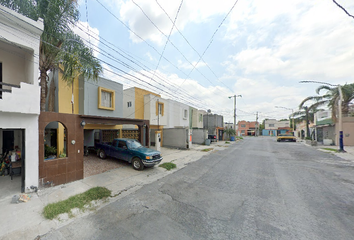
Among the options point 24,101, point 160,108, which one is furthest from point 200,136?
point 24,101

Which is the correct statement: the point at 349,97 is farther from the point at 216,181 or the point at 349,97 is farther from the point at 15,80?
the point at 15,80

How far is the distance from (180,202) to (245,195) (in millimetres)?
2348

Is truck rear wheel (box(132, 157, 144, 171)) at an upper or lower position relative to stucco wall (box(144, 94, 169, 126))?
lower

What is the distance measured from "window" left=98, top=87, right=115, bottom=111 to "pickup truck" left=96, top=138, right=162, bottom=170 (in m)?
3.43

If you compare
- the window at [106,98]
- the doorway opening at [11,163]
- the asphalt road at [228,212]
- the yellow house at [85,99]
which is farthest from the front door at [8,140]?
the asphalt road at [228,212]

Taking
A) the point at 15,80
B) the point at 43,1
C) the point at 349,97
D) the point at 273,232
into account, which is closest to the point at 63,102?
the point at 15,80

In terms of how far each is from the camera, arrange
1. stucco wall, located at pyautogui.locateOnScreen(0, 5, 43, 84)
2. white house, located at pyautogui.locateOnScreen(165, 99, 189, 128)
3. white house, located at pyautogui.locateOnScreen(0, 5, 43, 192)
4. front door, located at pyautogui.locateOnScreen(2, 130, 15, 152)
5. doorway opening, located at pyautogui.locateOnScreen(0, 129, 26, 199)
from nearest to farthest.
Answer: white house, located at pyautogui.locateOnScreen(0, 5, 43, 192)
stucco wall, located at pyautogui.locateOnScreen(0, 5, 43, 84)
doorway opening, located at pyautogui.locateOnScreen(0, 129, 26, 199)
front door, located at pyautogui.locateOnScreen(2, 130, 15, 152)
white house, located at pyautogui.locateOnScreen(165, 99, 189, 128)

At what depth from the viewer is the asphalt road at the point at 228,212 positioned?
3.27 m

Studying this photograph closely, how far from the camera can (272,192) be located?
538 centimetres

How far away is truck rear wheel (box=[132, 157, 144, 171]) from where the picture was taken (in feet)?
26.7

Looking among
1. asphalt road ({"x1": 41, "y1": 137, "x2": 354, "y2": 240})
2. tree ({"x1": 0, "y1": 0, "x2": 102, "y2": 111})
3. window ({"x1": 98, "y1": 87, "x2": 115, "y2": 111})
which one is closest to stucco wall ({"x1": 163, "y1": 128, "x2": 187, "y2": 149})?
window ({"x1": 98, "y1": 87, "x2": 115, "y2": 111})

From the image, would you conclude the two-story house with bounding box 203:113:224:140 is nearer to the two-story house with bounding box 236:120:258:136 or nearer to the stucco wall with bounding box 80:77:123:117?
the stucco wall with bounding box 80:77:123:117

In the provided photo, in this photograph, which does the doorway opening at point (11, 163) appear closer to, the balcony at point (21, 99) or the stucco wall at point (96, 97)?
the balcony at point (21, 99)

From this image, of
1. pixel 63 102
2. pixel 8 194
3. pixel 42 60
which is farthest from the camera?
pixel 63 102
